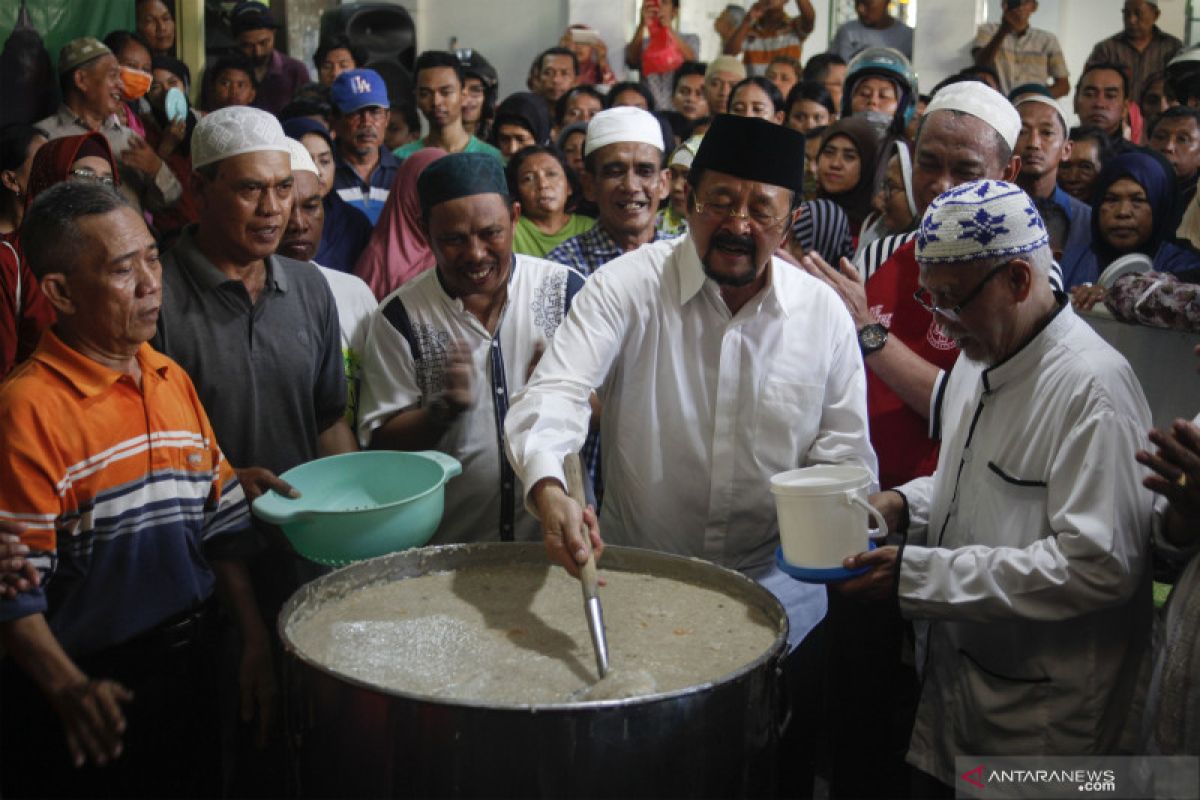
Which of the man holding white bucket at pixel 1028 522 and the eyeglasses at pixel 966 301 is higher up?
the eyeglasses at pixel 966 301

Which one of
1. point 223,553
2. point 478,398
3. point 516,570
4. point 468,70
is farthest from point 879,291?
point 468,70

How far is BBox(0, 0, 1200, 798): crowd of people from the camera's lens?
210 centimetres

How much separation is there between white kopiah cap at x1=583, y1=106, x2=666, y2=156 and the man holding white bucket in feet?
6.28

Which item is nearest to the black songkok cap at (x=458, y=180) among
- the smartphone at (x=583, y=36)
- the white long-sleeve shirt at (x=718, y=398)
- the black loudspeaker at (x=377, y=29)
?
the white long-sleeve shirt at (x=718, y=398)

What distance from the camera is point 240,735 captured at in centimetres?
303

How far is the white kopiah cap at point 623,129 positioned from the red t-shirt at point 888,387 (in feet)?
4.00

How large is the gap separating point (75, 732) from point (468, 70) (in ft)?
17.6

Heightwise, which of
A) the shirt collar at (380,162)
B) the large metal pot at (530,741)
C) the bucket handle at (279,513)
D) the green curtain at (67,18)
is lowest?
the large metal pot at (530,741)

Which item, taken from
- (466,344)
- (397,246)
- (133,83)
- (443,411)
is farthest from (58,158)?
(133,83)

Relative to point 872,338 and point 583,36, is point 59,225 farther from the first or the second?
point 583,36

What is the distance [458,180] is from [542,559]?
108 centimetres

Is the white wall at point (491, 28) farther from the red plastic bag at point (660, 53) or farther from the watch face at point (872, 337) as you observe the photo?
the watch face at point (872, 337)

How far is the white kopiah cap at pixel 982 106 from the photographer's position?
3.06m

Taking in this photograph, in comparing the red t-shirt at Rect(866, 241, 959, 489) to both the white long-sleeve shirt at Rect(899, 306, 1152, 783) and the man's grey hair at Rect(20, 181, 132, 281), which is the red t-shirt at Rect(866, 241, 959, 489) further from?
the man's grey hair at Rect(20, 181, 132, 281)
